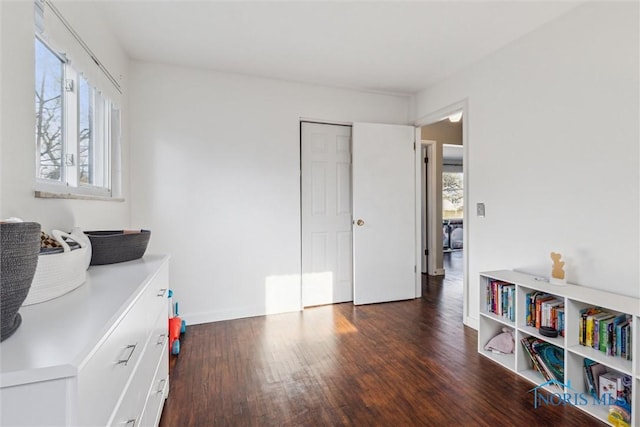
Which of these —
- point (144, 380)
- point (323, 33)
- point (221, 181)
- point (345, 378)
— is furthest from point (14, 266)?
point (221, 181)

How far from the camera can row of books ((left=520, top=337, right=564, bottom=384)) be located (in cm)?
191

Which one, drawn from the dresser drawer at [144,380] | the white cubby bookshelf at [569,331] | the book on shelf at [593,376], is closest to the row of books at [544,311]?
the white cubby bookshelf at [569,331]

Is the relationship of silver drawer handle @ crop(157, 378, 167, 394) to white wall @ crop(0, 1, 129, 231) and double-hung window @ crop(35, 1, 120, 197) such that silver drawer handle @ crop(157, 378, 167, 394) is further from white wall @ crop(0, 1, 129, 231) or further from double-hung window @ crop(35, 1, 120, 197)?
double-hung window @ crop(35, 1, 120, 197)

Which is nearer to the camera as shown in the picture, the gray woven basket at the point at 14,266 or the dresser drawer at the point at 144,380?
the gray woven basket at the point at 14,266

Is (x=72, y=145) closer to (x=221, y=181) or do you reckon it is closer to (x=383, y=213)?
(x=221, y=181)

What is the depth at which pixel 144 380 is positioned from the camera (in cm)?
121

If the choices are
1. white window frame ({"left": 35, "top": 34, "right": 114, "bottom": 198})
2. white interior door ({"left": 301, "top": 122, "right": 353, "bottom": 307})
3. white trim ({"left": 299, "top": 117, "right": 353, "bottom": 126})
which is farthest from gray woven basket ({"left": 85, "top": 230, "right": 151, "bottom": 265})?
white trim ({"left": 299, "top": 117, "right": 353, "bottom": 126})

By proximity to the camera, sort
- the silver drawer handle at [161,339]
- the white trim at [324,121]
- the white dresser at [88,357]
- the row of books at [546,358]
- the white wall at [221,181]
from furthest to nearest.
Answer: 1. the white trim at [324,121]
2. the white wall at [221,181]
3. the row of books at [546,358]
4. the silver drawer handle at [161,339]
5. the white dresser at [88,357]

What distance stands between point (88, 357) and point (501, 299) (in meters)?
2.47

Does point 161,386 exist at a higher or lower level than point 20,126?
lower

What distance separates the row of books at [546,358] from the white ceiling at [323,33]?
7.19ft

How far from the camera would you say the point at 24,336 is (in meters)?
0.65

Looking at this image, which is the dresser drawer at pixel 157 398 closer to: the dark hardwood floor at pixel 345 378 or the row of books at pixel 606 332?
the dark hardwood floor at pixel 345 378

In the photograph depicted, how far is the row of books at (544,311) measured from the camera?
1.95m
